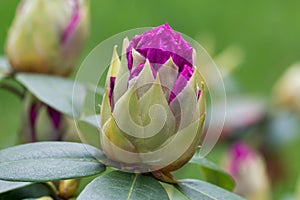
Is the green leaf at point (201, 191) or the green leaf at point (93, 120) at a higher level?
the green leaf at point (93, 120)

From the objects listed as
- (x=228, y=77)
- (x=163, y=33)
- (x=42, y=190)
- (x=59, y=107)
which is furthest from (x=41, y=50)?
(x=228, y=77)

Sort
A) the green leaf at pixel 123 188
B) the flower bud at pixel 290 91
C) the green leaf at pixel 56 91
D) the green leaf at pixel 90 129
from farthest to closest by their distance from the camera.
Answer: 1. the flower bud at pixel 290 91
2. the green leaf at pixel 56 91
3. the green leaf at pixel 90 129
4. the green leaf at pixel 123 188

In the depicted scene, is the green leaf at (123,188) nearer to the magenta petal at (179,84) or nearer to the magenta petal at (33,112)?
the magenta petal at (179,84)

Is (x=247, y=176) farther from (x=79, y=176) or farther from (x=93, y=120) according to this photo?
(x=79, y=176)

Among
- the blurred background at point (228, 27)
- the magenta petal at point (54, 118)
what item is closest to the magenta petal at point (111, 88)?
the magenta petal at point (54, 118)

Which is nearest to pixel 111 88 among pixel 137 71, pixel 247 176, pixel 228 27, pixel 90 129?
pixel 137 71
